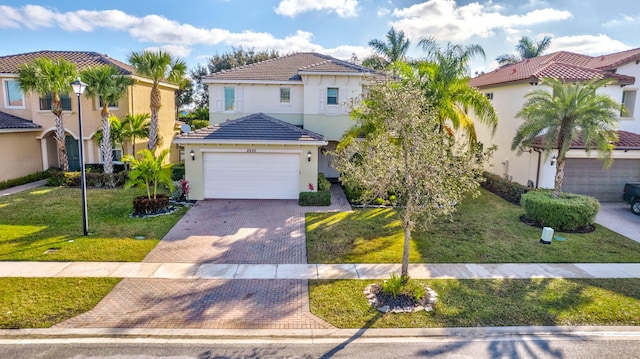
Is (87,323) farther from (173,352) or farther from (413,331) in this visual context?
(413,331)

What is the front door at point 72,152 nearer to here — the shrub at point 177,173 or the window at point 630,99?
the shrub at point 177,173

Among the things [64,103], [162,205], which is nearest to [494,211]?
[162,205]

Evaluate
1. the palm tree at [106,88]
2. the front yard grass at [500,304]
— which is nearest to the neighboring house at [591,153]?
the front yard grass at [500,304]

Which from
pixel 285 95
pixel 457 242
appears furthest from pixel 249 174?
pixel 457 242

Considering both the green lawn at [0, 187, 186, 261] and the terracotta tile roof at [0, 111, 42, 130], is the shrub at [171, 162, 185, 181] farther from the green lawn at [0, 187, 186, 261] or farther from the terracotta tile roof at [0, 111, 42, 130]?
the terracotta tile roof at [0, 111, 42, 130]

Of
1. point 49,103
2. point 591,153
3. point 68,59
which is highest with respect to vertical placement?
point 68,59

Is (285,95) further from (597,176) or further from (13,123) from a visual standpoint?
(597,176)
